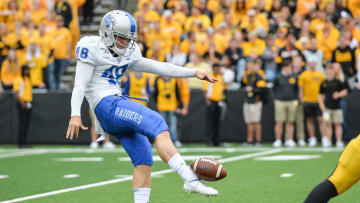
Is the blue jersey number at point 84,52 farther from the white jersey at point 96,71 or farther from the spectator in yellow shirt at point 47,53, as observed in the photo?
the spectator in yellow shirt at point 47,53

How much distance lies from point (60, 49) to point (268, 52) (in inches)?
205

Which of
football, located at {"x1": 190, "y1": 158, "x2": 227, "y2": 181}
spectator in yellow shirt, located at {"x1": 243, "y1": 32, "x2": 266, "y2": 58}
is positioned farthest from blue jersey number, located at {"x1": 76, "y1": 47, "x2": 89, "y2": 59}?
spectator in yellow shirt, located at {"x1": 243, "y1": 32, "x2": 266, "y2": 58}

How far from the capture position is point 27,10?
2042cm

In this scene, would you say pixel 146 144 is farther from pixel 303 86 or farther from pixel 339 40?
pixel 339 40

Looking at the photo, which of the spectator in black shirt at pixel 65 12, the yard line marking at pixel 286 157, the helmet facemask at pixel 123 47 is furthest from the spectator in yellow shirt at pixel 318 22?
the helmet facemask at pixel 123 47

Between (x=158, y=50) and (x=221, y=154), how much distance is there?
13.4 ft

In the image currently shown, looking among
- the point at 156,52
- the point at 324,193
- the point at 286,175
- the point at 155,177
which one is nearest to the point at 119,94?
the point at 324,193

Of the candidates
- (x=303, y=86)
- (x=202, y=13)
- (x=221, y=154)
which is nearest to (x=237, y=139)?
(x=303, y=86)

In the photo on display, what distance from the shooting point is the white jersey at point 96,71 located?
6090 mm

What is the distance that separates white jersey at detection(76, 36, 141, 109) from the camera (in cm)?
618

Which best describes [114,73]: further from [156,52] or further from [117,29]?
[156,52]

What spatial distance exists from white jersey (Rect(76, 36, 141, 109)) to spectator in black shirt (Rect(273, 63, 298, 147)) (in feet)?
32.4

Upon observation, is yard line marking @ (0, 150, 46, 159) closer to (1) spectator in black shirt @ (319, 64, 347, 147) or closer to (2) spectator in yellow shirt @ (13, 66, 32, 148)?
(2) spectator in yellow shirt @ (13, 66, 32, 148)

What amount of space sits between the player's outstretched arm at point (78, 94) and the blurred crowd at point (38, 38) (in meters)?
10.5
